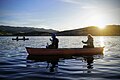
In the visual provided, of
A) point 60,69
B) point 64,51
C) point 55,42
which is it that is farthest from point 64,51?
point 60,69

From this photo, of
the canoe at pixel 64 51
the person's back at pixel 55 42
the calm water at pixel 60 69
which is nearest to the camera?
the calm water at pixel 60 69

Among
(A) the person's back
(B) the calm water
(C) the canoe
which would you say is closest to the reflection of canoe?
(C) the canoe

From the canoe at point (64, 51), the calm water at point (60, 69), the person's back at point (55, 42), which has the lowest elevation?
the calm water at point (60, 69)

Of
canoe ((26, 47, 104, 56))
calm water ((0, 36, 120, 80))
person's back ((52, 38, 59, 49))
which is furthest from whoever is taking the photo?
person's back ((52, 38, 59, 49))

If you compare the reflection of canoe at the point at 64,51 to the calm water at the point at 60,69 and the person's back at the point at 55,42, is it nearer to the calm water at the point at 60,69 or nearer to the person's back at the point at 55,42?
the person's back at the point at 55,42

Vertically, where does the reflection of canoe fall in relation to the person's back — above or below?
below

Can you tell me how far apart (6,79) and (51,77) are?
306 cm

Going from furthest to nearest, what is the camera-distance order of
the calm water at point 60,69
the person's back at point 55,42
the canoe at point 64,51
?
1. the person's back at point 55,42
2. the canoe at point 64,51
3. the calm water at point 60,69

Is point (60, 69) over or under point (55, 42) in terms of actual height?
under

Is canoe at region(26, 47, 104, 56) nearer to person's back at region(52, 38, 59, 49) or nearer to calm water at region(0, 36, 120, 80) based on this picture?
person's back at region(52, 38, 59, 49)

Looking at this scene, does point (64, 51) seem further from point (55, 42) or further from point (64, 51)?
point (55, 42)

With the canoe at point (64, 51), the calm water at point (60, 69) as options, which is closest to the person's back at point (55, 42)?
the canoe at point (64, 51)

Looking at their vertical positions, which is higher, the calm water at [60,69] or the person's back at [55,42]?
the person's back at [55,42]

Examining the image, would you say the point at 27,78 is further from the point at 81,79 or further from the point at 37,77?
the point at 81,79
